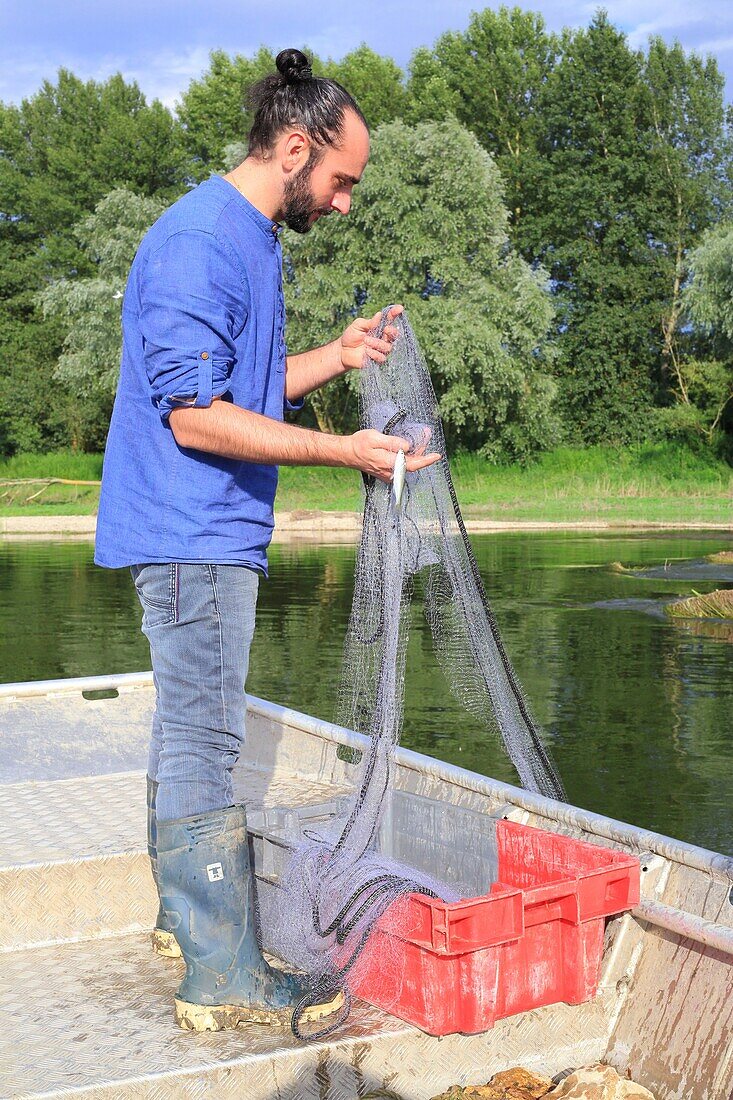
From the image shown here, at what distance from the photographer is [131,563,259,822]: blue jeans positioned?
9.07 ft

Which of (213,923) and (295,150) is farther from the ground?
(295,150)

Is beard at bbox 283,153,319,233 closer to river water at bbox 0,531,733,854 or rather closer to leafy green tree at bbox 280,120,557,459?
river water at bbox 0,531,733,854

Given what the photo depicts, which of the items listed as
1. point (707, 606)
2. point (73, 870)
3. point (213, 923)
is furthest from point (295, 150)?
point (707, 606)

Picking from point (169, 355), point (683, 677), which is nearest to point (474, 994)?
point (169, 355)

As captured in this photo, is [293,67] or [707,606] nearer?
[293,67]

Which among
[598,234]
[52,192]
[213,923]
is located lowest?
[213,923]

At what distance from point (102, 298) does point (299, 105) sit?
33230mm

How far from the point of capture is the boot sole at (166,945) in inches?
130

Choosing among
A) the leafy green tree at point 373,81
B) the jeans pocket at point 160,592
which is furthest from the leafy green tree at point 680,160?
the jeans pocket at point 160,592

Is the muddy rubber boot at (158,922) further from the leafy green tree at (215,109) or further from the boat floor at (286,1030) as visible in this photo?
the leafy green tree at (215,109)

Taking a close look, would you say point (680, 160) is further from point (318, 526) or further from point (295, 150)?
point (295, 150)

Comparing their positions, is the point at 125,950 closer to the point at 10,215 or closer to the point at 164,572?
the point at 164,572

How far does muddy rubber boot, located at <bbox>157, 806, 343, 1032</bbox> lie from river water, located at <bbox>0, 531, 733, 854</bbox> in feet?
9.30

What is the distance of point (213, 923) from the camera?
9.16 ft
